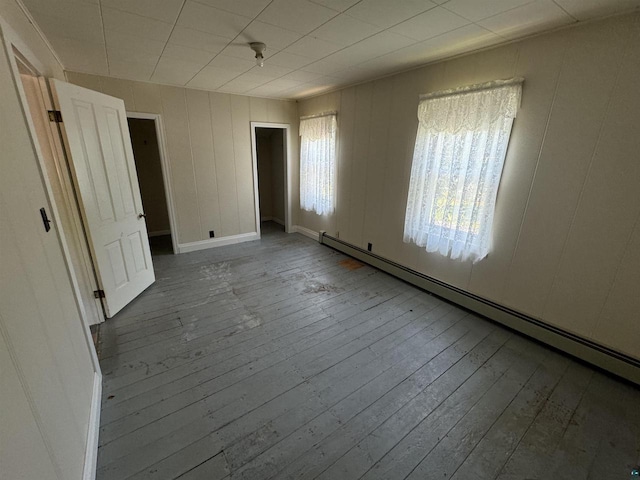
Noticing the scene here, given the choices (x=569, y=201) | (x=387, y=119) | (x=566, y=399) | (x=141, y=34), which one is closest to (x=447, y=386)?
(x=566, y=399)

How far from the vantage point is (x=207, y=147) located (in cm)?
411

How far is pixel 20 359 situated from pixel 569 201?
10.3 feet

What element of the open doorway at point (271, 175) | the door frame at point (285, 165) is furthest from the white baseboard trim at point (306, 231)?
the open doorway at point (271, 175)

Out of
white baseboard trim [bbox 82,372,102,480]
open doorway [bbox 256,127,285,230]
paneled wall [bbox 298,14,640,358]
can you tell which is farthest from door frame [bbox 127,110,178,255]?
paneled wall [bbox 298,14,640,358]

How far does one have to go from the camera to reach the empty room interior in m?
1.33

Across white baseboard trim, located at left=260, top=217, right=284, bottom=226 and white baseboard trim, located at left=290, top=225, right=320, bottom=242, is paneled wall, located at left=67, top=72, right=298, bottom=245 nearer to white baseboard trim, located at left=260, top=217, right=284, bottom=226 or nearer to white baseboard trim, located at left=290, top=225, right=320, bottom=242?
white baseboard trim, located at left=290, top=225, right=320, bottom=242

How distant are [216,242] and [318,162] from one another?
2.19 m

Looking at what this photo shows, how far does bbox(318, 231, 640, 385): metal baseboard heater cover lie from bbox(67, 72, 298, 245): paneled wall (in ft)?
8.69

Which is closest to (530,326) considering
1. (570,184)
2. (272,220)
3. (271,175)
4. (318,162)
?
(570,184)

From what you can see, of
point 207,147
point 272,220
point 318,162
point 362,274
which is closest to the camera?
point 362,274

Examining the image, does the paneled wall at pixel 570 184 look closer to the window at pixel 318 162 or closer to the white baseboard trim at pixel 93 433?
the window at pixel 318 162

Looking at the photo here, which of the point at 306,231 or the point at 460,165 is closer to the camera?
the point at 460,165

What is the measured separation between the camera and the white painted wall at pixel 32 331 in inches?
31.1

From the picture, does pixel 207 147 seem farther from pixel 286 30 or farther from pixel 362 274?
pixel 362 274
